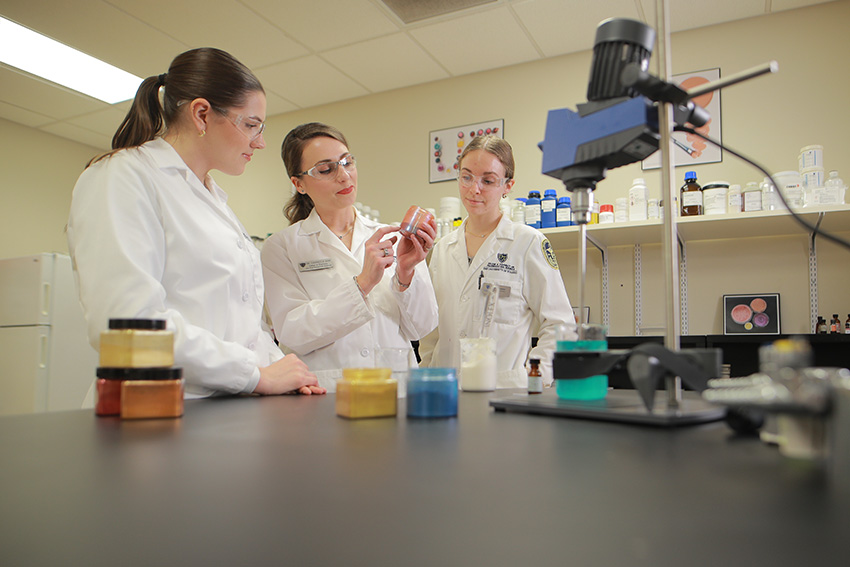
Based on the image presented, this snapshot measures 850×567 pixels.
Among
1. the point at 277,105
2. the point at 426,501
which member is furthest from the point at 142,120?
the point at 277,105

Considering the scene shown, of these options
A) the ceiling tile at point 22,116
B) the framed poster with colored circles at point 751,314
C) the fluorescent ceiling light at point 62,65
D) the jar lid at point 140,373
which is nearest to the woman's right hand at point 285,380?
the jar lid at point 140,373

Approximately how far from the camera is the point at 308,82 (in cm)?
432

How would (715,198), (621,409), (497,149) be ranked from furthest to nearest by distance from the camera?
(715,198)
(497,149)
(621,409)

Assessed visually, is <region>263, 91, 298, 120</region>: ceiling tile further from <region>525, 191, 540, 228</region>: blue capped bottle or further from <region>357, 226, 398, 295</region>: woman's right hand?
<region>357, 226, 398, 295</region>: woman's right hand

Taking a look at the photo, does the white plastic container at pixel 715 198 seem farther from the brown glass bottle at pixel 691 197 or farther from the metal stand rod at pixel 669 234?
the metal stand rod at pixel 669 234

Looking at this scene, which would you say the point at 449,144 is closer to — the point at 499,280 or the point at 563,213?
the point at 563,213

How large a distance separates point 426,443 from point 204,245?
2.86 ft

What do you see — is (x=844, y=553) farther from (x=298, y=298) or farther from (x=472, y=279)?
(x=472, y=279)

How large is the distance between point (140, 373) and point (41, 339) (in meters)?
3.61

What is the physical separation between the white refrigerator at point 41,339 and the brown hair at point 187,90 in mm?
2924

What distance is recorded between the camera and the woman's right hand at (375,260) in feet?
5.22

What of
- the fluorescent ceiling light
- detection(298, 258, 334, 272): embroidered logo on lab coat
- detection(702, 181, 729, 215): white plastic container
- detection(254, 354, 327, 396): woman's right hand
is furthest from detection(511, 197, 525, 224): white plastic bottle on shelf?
the fluorescent ceiling light

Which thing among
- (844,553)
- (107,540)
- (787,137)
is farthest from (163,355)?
(787,137)

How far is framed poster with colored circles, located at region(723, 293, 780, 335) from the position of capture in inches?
124
